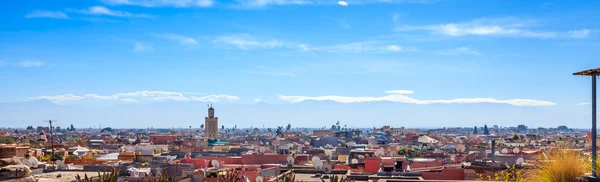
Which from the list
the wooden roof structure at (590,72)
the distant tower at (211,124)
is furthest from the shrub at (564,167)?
the distant tower at (211,124)

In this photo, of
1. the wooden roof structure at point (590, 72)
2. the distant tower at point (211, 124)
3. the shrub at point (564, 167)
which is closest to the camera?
the wooden roof structure at point (590, 72)

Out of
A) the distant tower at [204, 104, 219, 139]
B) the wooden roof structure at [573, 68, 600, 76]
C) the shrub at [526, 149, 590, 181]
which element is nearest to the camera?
the wooden roof structure at [573, 68, 600, 76]

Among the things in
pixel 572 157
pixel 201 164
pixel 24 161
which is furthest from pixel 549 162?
pixel 201 164

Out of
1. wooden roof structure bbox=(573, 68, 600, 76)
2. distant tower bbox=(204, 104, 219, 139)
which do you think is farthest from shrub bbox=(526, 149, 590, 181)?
distant tower bbox=(204, 104, 219, 139)

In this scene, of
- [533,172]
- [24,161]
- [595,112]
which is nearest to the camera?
[595,112]

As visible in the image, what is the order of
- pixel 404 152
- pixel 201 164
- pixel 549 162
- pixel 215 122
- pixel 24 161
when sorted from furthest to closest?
pixel 215 122 → pixel 404 152 → pixel 201 164 → pixel 24 161 → pixel 549 162

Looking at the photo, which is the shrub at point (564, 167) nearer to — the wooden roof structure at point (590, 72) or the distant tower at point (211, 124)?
the wooden roof structure at point (590, 72)

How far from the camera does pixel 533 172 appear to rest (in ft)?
21.0

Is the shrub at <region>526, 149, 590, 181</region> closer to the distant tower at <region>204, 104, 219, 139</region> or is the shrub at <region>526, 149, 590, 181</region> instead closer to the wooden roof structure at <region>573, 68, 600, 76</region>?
the wooden roof structure at <region>573, 68, 600, 76</region>

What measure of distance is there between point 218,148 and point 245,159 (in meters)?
23.1

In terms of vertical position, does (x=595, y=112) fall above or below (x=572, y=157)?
above

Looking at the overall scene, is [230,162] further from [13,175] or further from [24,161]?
[13,175]

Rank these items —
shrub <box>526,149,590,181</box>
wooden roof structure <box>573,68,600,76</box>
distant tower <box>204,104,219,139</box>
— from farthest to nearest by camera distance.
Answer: distant tower <box>204,104,219,139</box>, shrub <box>526,149,590,181</box>, wooden roof structure <box>573,68,600,76</box>

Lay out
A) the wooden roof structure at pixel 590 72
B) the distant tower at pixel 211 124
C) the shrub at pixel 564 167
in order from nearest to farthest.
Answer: the wooden roof structure at pixel 590 72 → the shrub at pixel 564 167 → the distant tower at pixel 211 124
